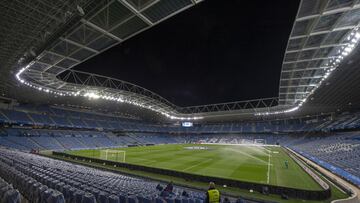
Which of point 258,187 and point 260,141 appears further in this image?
point 260,141

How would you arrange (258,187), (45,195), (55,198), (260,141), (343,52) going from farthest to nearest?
(260,141)
(343,52)
(258,187)
(45,195)
(55,198)

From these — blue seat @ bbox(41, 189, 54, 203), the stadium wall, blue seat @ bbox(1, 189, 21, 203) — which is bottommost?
the stadium wall

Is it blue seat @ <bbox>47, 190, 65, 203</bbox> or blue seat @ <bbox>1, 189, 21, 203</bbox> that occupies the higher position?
blue seat @ <bbox>1, 189, 21, 203</bbox>

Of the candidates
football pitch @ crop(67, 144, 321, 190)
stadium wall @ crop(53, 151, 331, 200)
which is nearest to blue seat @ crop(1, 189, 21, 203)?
stadium wall @ crop(53, 151, 331, 200)

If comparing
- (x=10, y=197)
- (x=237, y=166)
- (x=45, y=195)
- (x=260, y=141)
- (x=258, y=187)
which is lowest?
(x=237, y=166)

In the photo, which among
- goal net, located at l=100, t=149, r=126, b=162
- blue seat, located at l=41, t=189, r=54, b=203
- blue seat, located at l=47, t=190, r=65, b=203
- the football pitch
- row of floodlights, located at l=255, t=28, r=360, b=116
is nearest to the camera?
blue seat, located at l=47, t=190, r=65, b=203

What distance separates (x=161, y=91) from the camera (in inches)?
2115

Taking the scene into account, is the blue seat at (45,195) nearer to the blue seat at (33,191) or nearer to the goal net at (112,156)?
the blue seat at (33,191)

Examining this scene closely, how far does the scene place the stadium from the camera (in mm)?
12547

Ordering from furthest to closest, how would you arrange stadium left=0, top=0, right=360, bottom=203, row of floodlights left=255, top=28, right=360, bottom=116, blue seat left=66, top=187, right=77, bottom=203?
row of floodlights left=255, top=28, right=360, bottom=116 < stadium left=0, top=0, right=360, bottom=203 < blue seat left=66, top=187, right=77, bottom=203

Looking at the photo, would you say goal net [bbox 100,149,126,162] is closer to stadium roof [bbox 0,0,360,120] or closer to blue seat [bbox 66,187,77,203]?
stadium roof [bbox 0,0,360,120]

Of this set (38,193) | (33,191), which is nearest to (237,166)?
(33,191)

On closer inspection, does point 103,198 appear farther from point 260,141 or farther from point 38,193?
point 260,141

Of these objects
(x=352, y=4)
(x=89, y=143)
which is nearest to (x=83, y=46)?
(x=352, y=4)
